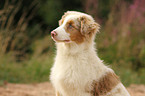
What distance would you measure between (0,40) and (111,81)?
5178mm

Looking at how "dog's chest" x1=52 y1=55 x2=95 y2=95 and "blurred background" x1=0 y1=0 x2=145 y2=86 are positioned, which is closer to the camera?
"dog's chest" x1=52 y1=55 x2=95 y2=95

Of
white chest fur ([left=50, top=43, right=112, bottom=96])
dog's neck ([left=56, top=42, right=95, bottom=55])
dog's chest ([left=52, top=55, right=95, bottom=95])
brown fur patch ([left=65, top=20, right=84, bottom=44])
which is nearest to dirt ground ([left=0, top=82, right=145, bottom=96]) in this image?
white chest fur ([left=50, top=43, right=112, bottom=96])

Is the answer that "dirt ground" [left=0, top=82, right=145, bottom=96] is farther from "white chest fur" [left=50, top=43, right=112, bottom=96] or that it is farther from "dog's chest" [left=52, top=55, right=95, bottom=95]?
"dog's chest" [left=52, top=55, right=95, bottom=95]

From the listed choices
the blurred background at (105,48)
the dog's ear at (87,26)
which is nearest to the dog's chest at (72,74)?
the dog's ear at (87,26)

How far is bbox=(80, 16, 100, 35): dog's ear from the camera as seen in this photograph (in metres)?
3.94

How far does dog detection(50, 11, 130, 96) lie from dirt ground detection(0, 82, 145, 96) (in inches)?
93.0

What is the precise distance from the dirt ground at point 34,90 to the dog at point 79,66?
93.0 inches

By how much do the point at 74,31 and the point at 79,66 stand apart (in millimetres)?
593

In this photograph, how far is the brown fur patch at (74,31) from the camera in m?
3.95

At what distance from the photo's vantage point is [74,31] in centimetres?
397

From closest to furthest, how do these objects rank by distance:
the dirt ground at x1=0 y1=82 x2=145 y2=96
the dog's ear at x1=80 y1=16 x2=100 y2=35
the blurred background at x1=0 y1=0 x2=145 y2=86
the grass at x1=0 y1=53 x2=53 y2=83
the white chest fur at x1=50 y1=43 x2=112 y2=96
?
1. the white chest fur at x1=50 y1=43 x2=112 y2=96
2. the dog's ear at x1=80 y1=16 x2=100 y2=35
3. the dirt ground at x1=0 y1=82 x2=145 y2=96
4. the grass at x1=0 y1=53 x2=53 y2=83
5. the blurred background at x1=0 y1=0 x2=145 y2=86

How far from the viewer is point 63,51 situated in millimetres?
4105

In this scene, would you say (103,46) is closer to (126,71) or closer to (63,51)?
(126,71)

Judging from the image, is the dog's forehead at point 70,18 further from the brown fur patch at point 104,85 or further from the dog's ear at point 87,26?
the brown fur patch at point 104,85
